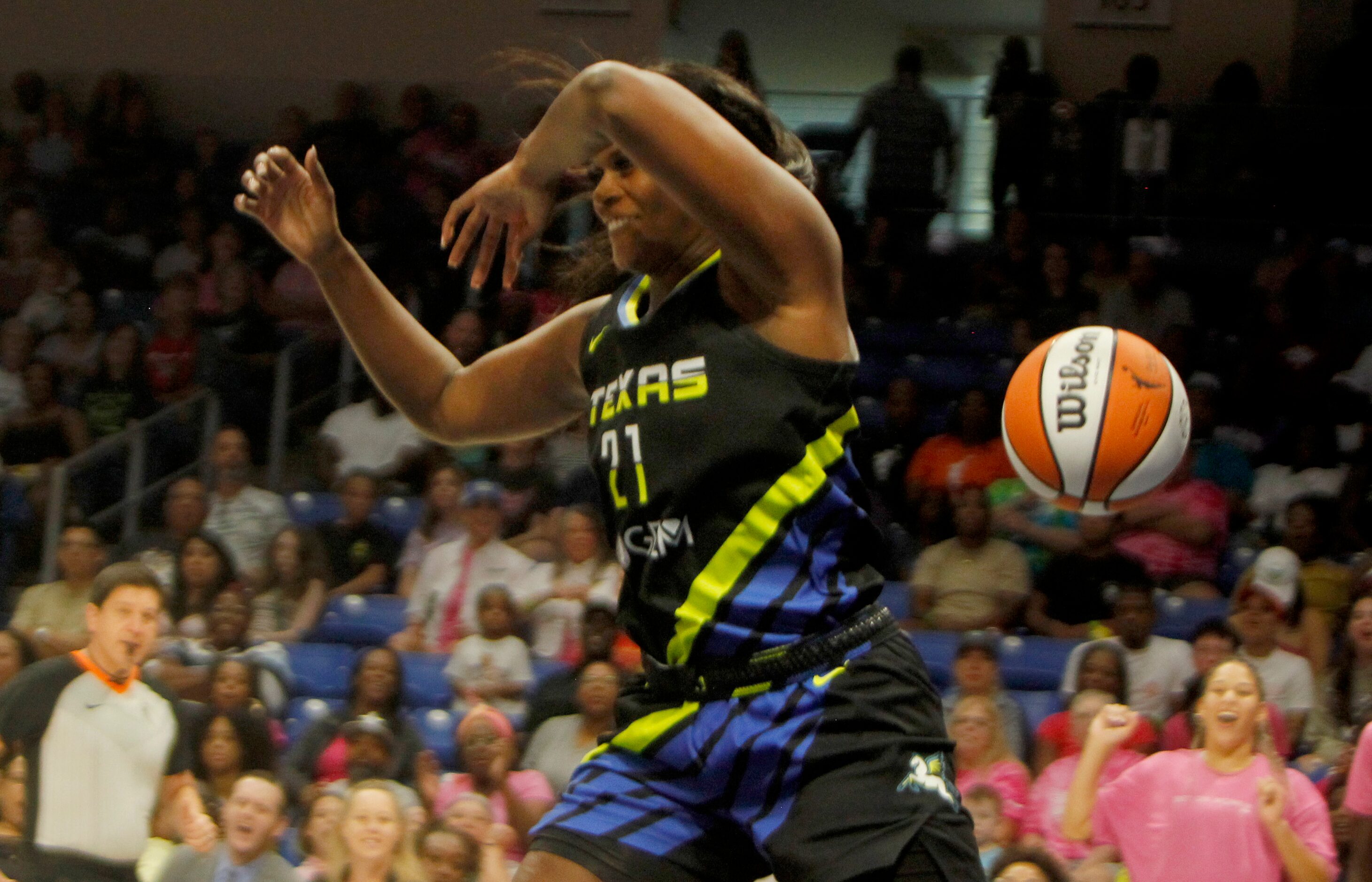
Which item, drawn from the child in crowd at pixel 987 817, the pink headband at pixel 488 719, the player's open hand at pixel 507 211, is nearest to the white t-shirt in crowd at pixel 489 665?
the pink headband at pixel 488 719

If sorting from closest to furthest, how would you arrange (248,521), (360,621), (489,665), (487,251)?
(487,251) → (489,665) → (360,621) → (248,521)

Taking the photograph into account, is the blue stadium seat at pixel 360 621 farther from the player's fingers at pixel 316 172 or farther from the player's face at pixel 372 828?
the player's fingers at pixel 316 172

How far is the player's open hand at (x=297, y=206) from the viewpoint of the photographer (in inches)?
104

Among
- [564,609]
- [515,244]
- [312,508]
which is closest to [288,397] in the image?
[312,508]

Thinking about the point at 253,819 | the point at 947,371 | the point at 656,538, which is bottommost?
the point at 253,819

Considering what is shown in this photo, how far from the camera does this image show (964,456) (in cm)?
762

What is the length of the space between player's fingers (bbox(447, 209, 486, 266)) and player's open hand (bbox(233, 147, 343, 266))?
28cm

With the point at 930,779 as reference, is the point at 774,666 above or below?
above

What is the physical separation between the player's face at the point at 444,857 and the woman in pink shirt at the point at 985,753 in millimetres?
1667

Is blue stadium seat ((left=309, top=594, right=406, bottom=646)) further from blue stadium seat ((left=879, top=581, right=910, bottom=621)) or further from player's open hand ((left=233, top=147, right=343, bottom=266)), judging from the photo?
player's open hand ((left=233, top=147, right=343, bottom=266))

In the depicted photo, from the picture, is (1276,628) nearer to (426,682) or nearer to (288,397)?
(426,682)

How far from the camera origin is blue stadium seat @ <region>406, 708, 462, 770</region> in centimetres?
660

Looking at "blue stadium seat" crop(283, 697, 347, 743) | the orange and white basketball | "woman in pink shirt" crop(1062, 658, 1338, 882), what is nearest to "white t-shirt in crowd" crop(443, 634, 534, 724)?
"blue stadium seat" crop(283, 697, 347, 743)

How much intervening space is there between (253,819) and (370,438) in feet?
10.6
